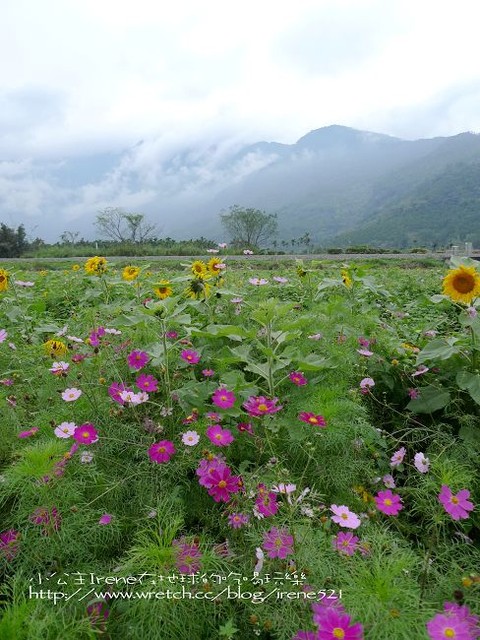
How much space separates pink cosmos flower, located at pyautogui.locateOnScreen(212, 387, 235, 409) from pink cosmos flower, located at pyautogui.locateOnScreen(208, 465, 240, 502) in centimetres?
30

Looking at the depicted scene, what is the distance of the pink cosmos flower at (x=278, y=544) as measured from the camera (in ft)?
3.72

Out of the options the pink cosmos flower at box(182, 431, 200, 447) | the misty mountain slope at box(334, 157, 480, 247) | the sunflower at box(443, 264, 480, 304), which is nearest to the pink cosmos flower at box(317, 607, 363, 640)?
the pink cosmos flower at box(182, 431, 200, 447)

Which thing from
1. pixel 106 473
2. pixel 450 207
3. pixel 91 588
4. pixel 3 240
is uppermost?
pixel 450 207

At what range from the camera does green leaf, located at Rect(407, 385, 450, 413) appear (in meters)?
1.98

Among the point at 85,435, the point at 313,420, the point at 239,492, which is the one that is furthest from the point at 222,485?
the point at 85,435

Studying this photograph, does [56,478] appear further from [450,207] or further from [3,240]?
[450,207]

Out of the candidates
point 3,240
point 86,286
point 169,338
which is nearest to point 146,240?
point 3,240

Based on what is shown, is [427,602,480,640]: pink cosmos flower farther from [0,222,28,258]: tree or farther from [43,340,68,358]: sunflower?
[0,222,28,258]: tree

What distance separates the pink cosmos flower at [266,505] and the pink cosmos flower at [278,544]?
6 centimetres

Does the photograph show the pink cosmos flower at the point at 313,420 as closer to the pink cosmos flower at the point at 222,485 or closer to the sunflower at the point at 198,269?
the pink cosmos flower at the point at 222,485

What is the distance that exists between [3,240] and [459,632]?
29.1 meters

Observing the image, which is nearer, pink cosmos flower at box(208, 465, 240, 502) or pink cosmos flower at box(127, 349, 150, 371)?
pink cosmos flower at box(208, 465, 240, 502)

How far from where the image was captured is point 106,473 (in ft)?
4.91

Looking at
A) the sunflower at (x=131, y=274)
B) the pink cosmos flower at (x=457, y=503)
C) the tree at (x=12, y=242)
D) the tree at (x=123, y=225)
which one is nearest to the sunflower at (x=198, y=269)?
the sunflower at (x=131, y=274)
